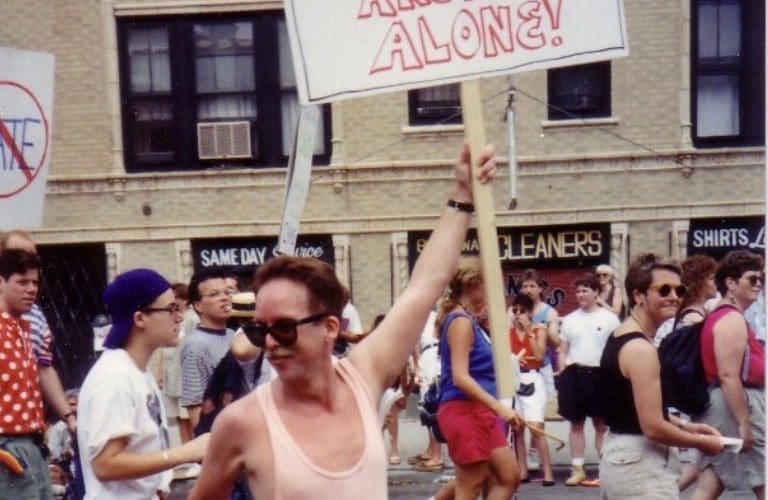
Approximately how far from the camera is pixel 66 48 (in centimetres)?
1531

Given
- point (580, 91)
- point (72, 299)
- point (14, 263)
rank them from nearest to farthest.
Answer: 1. point (14, 263)
2. point (580, 91)
3. point (72, 299)

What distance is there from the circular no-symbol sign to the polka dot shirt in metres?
0.75

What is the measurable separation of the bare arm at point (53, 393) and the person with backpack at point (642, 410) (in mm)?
2581

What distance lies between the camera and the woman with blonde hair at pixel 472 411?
6.31 m

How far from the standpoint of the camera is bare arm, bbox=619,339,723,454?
4.42m

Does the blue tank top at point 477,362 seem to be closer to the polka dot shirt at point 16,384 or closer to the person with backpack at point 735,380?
the person with backpack at point 735,380

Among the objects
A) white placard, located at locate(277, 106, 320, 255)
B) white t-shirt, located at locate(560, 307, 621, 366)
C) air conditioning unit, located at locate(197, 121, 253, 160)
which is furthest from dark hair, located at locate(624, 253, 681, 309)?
air conditioning unit, located at locate(197, 121, 253, 160)

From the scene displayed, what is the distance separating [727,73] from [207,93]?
7.02m

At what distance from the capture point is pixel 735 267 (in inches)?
248

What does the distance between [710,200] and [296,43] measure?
12.3 m

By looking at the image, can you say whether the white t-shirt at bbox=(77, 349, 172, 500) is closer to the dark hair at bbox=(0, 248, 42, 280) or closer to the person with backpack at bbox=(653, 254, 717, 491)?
the dark hair at bbox=(0, 248, 42, 280)

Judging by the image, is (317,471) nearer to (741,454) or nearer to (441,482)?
(741,454)

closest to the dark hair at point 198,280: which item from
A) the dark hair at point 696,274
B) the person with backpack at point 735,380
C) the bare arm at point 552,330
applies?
the person with backpack at point 735,380

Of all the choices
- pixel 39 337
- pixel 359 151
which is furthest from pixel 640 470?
pixel 359 151
